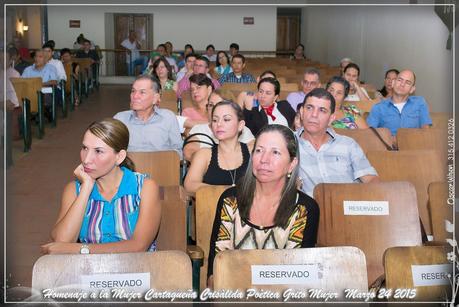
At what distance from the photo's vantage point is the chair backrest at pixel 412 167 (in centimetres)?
425

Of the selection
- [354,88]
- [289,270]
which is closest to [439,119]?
[354,88]

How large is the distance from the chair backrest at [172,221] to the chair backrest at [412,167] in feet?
4.33

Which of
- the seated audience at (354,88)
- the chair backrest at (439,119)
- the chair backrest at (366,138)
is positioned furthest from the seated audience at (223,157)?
the seated audience at (354,88)

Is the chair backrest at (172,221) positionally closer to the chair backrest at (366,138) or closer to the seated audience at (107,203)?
the seated audience at (107,203)

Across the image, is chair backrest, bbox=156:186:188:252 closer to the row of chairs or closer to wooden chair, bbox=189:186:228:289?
wooden chair, bbox=189:186:228:289

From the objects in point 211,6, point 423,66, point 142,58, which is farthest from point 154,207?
point 211,6

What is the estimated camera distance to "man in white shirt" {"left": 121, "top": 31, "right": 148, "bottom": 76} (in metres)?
21.1

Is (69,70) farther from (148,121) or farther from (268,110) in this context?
(148,121)

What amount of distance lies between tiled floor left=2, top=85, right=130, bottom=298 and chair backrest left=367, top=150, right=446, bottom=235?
197cm

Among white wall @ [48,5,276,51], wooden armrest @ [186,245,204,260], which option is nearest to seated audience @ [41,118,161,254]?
wooden armrest @ [186,245,204,260]

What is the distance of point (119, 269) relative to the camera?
247 cm

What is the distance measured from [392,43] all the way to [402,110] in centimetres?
589

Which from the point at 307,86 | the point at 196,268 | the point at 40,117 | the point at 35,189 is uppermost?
the point at 307,86

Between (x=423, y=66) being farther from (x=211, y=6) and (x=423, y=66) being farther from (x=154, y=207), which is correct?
(x=211, y=6)
